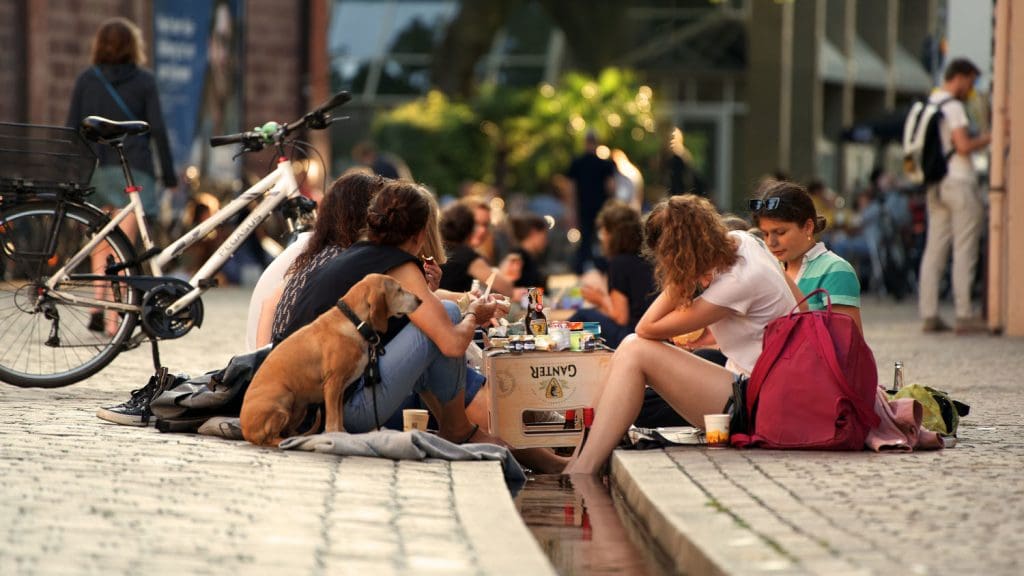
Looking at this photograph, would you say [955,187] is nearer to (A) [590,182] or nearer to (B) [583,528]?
(A) [590,182]

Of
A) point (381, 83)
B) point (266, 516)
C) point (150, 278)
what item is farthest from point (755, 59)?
point (266, 516)

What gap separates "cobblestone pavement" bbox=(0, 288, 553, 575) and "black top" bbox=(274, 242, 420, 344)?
2.05 feet

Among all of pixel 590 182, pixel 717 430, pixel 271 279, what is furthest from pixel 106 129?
pixel 590 182

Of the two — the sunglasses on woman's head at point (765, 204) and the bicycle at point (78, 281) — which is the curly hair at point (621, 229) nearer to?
the bicycle at point (78, 281)

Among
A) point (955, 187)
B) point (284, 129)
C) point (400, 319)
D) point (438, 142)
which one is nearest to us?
point (400, 319)

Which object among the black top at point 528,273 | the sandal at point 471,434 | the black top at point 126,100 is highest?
the black top at point 126,100

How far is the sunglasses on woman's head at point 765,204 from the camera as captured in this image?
7867mm

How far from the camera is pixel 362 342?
7.05 metres

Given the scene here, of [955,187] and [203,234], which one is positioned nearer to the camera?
[203,234]

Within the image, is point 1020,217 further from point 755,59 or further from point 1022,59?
point 755,59

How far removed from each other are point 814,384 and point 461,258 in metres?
4.57

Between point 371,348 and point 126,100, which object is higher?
point 126,100

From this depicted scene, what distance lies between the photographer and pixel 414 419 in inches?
298

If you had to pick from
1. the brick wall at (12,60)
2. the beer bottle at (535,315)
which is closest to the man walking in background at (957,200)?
the beer bottle at (535,315)
